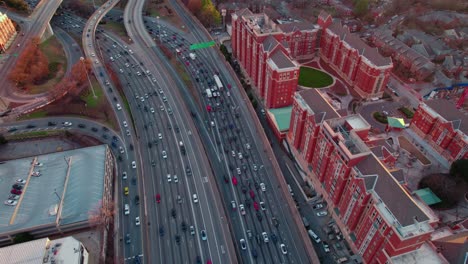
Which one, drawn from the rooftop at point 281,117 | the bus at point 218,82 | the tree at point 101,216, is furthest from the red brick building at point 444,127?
the tree at point 101,216

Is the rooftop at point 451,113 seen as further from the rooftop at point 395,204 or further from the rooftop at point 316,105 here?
the rooftop at point 395,204

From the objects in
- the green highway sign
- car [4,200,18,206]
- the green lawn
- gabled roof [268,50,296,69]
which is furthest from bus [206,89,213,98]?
car [4,200,18,206]

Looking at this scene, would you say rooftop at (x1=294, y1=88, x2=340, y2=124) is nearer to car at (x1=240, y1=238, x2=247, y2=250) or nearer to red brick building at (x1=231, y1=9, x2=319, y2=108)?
red brick building at (x1=231, y1=9, x2=319, y2=108)

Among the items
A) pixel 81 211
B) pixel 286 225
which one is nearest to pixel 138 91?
pixel 81 211

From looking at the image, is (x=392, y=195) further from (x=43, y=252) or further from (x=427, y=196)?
(x=43, y=252)

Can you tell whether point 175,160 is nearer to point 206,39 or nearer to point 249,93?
point 249,93
